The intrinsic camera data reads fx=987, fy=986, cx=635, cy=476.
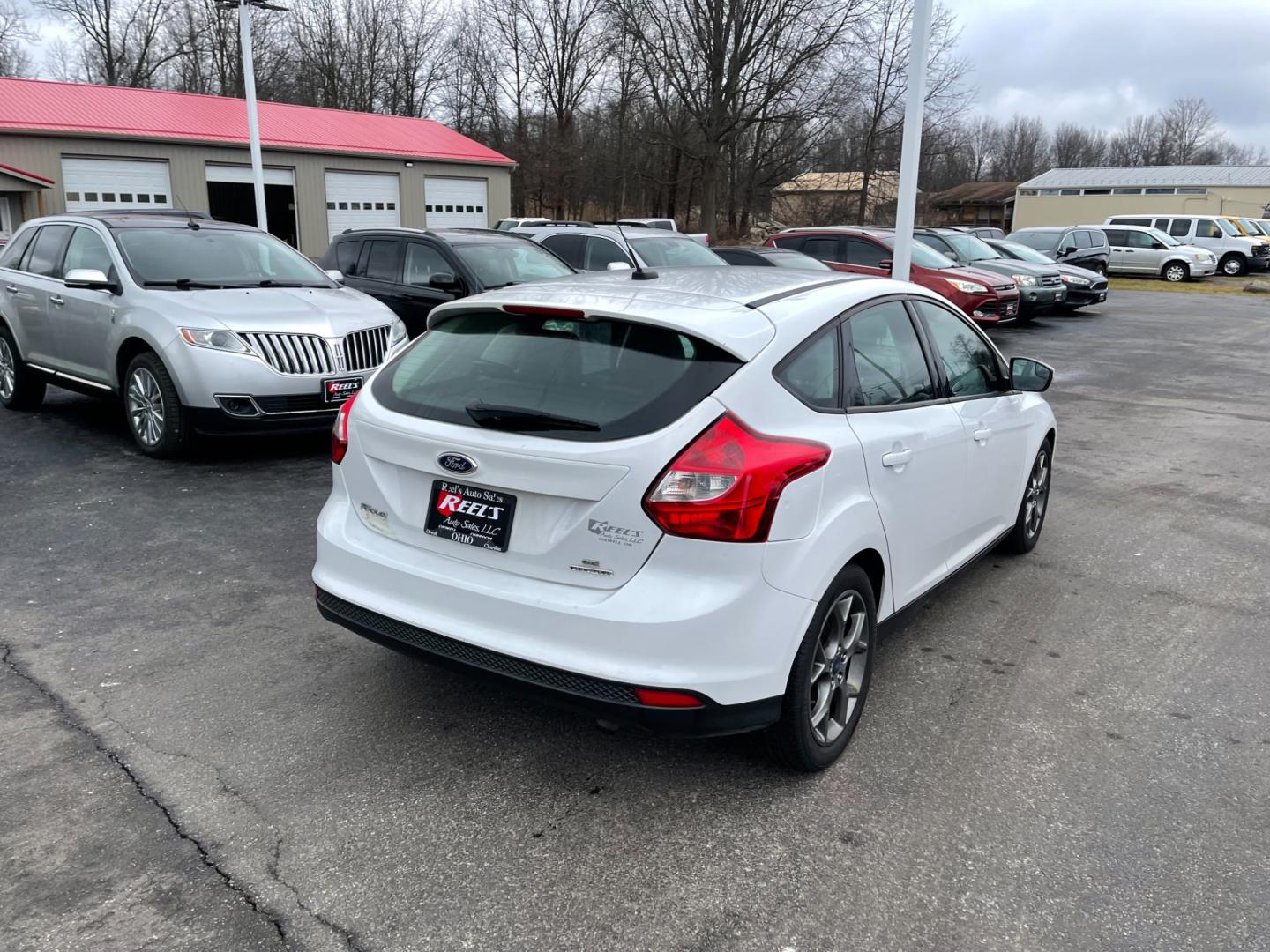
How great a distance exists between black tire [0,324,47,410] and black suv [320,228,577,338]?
3219 millimetres

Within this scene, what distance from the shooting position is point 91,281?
722 centimetres

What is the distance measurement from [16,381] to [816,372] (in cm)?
813

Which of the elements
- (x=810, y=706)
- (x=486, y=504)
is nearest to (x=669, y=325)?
(x=486, y=504)

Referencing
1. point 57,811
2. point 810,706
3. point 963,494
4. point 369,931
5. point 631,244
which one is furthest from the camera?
point 631,244

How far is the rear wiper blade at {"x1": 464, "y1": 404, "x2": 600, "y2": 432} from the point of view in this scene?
9.79 feet

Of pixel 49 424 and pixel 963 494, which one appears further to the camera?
pixel 49 424

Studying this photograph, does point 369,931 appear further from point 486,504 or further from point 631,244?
point 631,244

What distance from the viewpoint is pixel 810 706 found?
3.22 m

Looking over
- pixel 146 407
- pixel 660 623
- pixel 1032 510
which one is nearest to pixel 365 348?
pixel 146 407

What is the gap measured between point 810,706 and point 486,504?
124cm

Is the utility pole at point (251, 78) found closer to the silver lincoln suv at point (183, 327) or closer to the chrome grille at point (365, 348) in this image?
the silver lincoln suv at point (183, 327)

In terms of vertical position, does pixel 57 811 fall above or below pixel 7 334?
below

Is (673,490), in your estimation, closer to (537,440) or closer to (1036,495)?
(537,440)

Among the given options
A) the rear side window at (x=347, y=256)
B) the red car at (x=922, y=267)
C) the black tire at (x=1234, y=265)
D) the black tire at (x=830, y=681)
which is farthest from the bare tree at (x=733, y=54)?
the black tire at (x=830, y=681)
